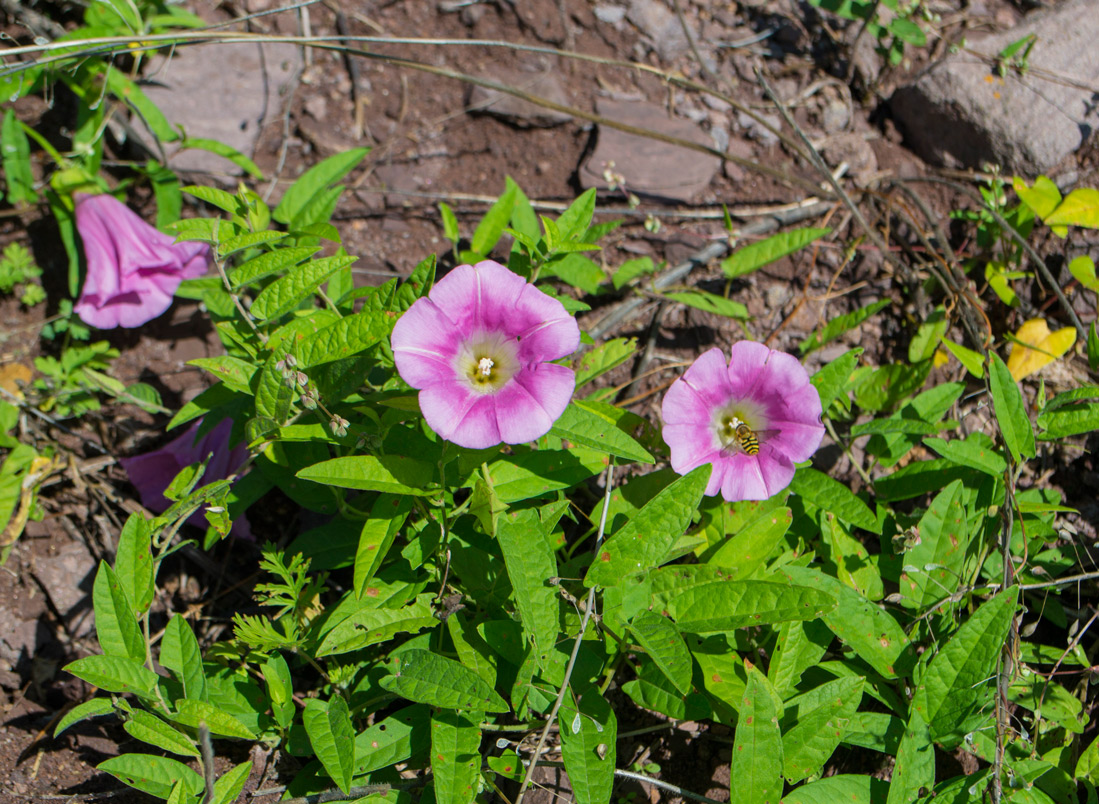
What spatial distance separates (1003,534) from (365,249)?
2.68 meters

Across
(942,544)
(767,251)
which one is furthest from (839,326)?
(942,544)

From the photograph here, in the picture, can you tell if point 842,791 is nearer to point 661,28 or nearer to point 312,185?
point 312,185

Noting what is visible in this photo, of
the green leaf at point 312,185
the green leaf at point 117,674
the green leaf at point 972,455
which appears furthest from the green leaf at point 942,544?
the green leaf at point 312,185

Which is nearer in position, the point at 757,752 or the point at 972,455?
the point at 757,752

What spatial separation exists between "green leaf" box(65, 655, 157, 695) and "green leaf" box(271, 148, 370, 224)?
1484 millimetres

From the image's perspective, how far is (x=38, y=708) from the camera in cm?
247

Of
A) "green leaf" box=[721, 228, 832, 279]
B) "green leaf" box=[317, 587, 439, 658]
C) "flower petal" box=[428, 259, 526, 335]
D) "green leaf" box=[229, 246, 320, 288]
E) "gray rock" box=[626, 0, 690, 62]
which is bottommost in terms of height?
"green leaf" box=[317, 587, 439, 658]

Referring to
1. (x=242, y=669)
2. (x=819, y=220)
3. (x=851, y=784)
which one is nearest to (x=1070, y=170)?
(x=819, y=220)

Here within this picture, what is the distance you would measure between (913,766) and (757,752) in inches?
17.5

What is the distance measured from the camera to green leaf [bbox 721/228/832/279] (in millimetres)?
2963

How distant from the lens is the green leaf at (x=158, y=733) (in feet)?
6.35

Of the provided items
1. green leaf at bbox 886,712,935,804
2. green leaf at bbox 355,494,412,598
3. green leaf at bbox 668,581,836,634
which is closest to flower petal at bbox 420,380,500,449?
green leaf at bbox 355,494,412,598

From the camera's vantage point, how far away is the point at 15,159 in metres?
3.25

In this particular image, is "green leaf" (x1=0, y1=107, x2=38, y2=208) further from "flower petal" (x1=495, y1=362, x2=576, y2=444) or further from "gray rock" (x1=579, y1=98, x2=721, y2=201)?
"flower petal" (x1=495, y1=362, x2=576, y2=444)
